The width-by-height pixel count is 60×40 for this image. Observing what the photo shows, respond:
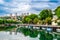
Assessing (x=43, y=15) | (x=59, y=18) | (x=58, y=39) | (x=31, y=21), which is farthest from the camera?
(x=31, y=21)

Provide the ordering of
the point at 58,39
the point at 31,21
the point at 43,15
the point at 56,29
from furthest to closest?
the point at 31,21
the point at 43,15
the point at 56,29
the point at 58,39

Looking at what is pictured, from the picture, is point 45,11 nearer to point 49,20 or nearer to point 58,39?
point 49,20

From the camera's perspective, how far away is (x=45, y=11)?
43.5 meters

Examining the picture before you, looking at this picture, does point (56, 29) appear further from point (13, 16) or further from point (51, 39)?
point (13, 16)

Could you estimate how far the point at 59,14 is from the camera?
1483 inches

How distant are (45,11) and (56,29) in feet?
48.7

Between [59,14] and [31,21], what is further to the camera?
[31,21]

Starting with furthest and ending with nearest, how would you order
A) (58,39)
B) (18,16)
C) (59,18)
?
(18,16) < (59,18) < (58,39)

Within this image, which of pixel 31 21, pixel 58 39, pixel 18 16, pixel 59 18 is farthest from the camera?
pixel 18 16

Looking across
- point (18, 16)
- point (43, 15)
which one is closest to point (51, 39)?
point (43, 15)

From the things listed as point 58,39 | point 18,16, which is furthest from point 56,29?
point 18,16

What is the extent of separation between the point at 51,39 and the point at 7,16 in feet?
182

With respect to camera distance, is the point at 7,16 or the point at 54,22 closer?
the point at 54,22

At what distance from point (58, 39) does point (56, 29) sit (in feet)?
35.3
